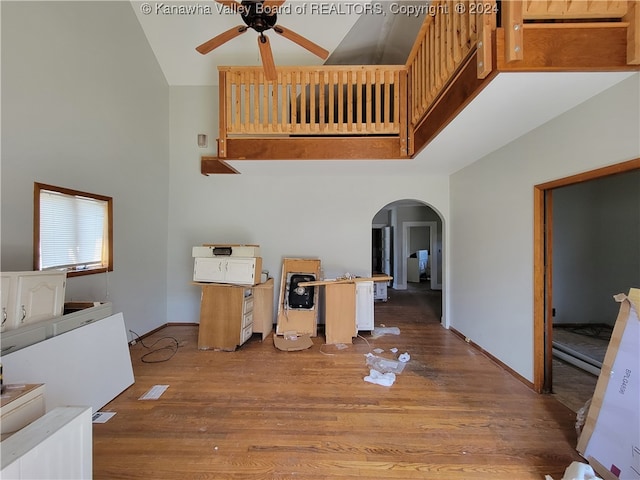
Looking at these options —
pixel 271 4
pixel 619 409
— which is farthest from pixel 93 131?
pixel 619 409

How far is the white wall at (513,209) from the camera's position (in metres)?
1.77

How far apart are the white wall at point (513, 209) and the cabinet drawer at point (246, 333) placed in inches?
114

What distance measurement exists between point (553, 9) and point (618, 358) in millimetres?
2088

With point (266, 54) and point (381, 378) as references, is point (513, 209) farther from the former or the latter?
point (266, 54)

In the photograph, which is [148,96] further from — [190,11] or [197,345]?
[197,345]

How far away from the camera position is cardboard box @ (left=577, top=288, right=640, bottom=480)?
1.44 metres

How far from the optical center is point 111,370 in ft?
7.61

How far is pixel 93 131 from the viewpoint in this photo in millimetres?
2869

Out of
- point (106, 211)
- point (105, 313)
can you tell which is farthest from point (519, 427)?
point (106, 211)

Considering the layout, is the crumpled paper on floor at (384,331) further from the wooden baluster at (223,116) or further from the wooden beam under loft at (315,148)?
the wooden baluster at (223,116)

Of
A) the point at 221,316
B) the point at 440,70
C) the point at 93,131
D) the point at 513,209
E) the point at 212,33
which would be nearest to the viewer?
the point at 440,70

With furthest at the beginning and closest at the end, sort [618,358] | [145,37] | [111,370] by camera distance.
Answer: [145,37], [111,370], [618,358]

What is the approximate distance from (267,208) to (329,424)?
3049 millimetres

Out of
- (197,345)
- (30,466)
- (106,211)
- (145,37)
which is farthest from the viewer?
(145,37)
